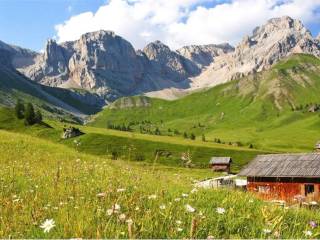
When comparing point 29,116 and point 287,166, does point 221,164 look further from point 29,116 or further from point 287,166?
point 287,166

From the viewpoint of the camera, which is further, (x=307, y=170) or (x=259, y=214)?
(x=307, y=170)

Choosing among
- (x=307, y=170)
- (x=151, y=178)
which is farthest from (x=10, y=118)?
(x=151, y=178)

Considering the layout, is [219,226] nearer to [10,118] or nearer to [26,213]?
[26,213]

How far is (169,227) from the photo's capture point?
7.88 meters

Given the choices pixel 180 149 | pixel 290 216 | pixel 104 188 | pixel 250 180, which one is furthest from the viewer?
pixel 180 149

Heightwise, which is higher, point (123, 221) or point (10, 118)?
point (10, 118)

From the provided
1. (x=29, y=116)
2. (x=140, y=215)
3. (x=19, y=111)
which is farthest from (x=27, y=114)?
(x=140, y=215)

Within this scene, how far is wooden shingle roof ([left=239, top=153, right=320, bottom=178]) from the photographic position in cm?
6538

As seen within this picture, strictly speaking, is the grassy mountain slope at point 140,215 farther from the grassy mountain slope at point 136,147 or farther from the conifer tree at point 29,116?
the conifer tree at point 29,116

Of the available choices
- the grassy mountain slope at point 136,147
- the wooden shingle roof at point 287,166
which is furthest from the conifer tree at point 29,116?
the wooden shingle roof at point 287,166

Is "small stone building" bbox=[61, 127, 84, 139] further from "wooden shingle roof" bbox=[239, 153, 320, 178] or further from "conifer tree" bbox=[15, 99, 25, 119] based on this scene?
"wooden shingle roof" bbox=[239, 153, 320, 178]

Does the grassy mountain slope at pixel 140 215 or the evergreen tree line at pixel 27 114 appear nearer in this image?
the grassy mountain slope at pixel 140 215

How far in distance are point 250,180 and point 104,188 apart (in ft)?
210

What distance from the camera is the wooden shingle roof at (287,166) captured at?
65.4m
